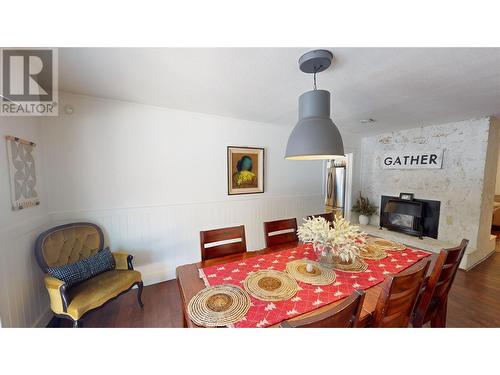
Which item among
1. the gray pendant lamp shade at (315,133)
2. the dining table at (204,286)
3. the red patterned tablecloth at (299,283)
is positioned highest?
the gray pendant lamp shade at (315,133)

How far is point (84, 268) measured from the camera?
163 centimetres

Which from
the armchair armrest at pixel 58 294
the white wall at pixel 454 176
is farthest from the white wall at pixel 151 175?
the white wall at pixel 454 176

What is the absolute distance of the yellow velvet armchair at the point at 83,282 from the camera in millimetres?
1383

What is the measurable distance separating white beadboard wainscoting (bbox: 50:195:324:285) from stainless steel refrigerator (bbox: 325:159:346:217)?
3.19m

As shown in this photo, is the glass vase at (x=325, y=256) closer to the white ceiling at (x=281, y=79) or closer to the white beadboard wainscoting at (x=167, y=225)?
the white ceiling at (x=281, y=79)

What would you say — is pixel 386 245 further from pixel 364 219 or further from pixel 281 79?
pixel 364 219

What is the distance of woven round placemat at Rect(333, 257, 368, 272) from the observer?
128 centimetres

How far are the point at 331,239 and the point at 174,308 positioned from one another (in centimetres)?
172

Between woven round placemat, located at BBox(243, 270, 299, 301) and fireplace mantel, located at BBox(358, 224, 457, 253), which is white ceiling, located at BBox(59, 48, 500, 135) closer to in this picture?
woven round placemat, located at BBox(243, 270, 299, 301)

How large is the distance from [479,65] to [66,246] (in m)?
3.64

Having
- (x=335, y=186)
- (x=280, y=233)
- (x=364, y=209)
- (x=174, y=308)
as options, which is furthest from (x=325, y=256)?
(x=335, y=186)

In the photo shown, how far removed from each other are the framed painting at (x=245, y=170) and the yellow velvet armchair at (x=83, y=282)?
1.58m

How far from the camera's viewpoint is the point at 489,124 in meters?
2.53
